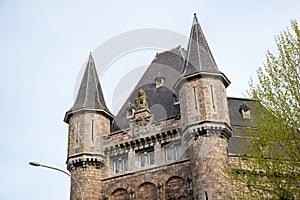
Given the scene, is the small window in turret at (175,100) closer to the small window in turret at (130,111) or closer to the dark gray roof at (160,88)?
the dark gray roof at (160,88)

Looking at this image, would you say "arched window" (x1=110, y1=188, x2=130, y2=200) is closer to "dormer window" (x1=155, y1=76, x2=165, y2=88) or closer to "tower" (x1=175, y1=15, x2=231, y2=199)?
"tower" (x1=175, y1=15, x2=231, y2=199)

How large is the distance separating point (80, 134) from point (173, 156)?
5.73m

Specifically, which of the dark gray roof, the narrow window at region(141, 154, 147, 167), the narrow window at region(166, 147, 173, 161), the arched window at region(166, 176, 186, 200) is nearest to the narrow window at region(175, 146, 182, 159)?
the narrow window at region(166, 147, 173, 161)

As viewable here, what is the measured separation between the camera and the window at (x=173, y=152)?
24.3 meters

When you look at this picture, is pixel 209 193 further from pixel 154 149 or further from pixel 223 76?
pixel 223 76

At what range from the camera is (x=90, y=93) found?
28.5 meters

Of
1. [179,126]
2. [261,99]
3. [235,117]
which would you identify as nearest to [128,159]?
[179,126]

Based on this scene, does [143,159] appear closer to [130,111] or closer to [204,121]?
[204,121]

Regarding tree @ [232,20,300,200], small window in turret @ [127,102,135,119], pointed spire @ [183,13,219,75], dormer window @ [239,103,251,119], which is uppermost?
pointed spire @ [183,13,219,75]

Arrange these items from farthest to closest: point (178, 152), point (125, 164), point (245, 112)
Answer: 1. point (245, 112)
2. point (125, 164)
3. point (178, 152)

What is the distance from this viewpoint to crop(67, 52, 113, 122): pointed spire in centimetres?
2764

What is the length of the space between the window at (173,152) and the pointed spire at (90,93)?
202 inches

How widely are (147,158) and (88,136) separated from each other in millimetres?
3762

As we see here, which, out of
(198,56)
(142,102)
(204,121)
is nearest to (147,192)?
(204,121)
